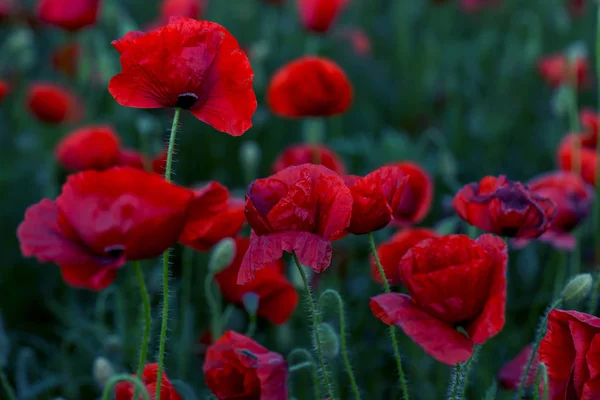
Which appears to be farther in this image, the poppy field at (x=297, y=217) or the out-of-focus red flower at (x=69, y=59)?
the out-of-focus red flower at (x=69, y=59)

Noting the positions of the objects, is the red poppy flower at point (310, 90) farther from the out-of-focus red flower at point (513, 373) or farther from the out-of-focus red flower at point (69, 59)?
the out-of-focus red flower at point (69, 59)

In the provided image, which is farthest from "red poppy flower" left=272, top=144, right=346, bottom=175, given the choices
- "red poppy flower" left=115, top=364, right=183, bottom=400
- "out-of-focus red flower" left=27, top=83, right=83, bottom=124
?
"out-of-focus red flower" left=27, top=83, right=83, bottom=124

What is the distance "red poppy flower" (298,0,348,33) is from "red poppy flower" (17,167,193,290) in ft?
4.77

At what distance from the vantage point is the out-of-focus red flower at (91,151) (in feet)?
4.41

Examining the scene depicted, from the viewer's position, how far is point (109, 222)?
0.65 metres

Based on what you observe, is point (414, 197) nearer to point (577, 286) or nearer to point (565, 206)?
point (565, 206)

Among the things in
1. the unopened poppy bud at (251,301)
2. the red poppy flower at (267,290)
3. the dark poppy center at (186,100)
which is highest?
the dark poppy center at (186,100)

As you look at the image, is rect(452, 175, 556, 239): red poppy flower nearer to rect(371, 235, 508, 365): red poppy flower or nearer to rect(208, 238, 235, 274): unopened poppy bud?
rect(371, 235, 508, 365): red poppy flower

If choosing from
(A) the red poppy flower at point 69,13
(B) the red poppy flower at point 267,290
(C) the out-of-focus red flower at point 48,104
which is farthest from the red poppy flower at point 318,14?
(B) the red poppy flower at point 267,290

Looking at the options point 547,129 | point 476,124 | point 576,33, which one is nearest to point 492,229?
point 476,124

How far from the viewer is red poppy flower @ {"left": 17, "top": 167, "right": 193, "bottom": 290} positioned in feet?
2.10

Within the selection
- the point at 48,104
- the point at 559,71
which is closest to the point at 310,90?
the point at 48,104

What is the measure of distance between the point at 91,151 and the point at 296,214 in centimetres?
78

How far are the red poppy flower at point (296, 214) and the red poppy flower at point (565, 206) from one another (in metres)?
0.54
